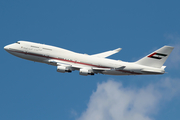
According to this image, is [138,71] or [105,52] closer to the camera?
[138,71]

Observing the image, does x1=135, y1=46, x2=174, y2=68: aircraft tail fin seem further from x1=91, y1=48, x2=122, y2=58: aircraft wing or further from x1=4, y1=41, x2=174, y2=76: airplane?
x1=91, y1=48, x2=122, y2=58: aircraft wing

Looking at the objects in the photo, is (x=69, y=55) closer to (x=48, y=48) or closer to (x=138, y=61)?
(x=48, y=48)

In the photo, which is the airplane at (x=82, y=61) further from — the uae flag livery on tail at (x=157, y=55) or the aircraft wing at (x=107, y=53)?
the aircraft wing at (x=107, y=53)

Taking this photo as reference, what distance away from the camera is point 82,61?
3039 inches

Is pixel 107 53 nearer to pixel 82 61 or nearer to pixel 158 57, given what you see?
pixel 82 61

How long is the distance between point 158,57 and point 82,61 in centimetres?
2227

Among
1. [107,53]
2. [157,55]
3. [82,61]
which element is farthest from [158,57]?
[82,61]

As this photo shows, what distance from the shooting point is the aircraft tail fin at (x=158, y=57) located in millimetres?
78938

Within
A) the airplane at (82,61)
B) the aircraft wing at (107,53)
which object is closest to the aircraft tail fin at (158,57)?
the airplane at (82,61)

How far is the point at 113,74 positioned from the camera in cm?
8044

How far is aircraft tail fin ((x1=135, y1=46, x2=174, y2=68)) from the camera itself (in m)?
78.9

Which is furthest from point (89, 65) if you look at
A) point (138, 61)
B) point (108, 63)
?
point (138, 61)

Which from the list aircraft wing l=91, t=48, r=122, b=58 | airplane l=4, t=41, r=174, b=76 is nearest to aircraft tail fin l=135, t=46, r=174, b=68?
airplane l=4, t=41, r=174, b=76

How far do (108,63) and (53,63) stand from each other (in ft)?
51.2
